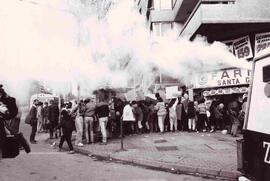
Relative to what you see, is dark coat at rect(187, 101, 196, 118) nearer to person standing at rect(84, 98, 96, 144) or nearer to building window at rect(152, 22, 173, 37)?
person standing at rect(84, 98, 96, 144)

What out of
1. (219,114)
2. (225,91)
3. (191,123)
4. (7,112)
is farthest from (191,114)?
(7,112)

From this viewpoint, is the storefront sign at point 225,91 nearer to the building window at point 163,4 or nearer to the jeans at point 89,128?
the jeans at point 89,128

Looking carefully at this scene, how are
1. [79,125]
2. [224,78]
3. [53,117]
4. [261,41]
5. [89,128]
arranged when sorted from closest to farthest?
[79,125] → [89,128] → [53,117] → [261,41] → [224,78]

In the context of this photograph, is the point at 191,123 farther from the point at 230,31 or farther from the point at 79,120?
the point at 79,120

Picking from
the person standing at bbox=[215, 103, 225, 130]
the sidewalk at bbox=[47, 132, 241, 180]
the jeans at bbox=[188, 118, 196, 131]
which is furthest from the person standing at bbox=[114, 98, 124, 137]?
the person standing at bbox=[215, 103, 225, 130]

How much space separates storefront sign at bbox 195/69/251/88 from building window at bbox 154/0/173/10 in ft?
35.4

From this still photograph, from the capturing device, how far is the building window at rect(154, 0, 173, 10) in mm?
29797

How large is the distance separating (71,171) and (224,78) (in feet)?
41.1

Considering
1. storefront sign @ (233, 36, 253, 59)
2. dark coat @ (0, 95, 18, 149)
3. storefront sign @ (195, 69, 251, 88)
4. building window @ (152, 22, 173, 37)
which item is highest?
building window @ (152, 22, 173, 37)

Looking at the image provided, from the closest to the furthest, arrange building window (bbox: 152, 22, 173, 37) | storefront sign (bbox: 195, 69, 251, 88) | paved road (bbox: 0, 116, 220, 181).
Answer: paved road (bbox: 0, 116, 220, 181), storefront sign (bbox: 195, 69, 251, 88), building window (bbox: 152, 22, 173, 37)

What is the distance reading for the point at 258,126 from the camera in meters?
4.47

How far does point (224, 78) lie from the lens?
19.6 meters

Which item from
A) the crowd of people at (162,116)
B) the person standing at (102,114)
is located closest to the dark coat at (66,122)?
the person standing at (102,114)

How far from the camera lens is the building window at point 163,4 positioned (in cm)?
2980
